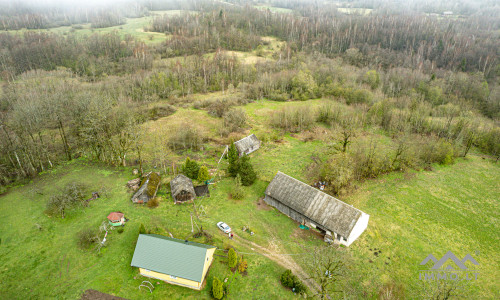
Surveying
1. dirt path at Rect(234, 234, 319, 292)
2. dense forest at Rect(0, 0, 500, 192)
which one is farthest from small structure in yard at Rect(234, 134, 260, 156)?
dirt path at Rect(234, 234, 319, 292)

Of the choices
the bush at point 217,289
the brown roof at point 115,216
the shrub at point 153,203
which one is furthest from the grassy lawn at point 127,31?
the bush at point 217,289

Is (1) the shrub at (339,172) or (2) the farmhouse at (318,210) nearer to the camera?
(2) the farmhouse at (318,210)

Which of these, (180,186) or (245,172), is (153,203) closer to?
(180,186)

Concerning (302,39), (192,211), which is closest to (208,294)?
(192,211)

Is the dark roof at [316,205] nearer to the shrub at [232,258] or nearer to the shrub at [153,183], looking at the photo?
the shrub at [232,258]

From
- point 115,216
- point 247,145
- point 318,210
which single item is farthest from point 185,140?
point 318,210
